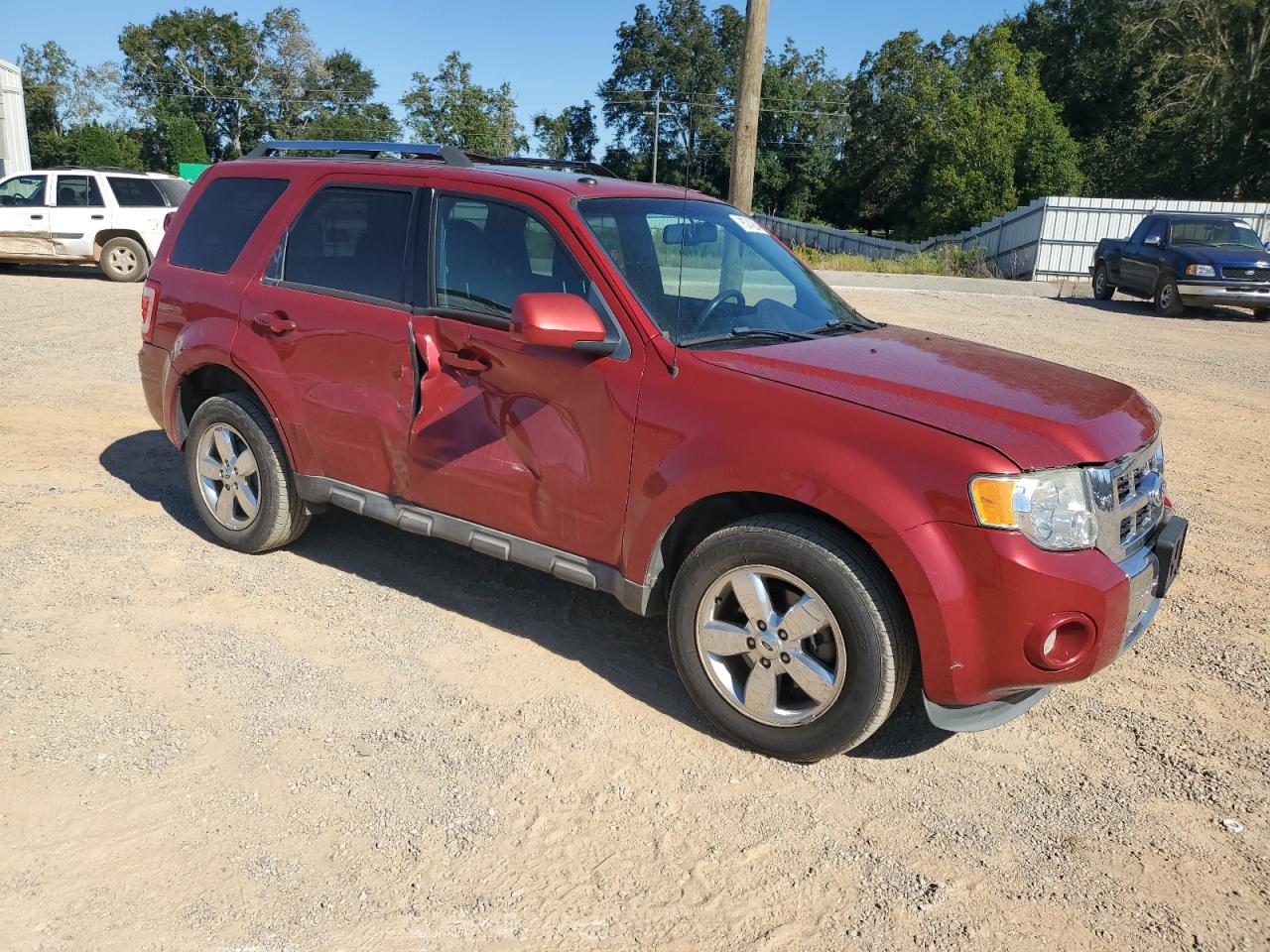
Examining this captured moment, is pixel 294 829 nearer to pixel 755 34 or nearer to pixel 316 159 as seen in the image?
pixel 316 159

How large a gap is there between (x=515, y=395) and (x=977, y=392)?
168cm

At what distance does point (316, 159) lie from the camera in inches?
200

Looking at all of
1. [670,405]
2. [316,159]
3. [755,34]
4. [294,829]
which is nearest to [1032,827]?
[670,405]

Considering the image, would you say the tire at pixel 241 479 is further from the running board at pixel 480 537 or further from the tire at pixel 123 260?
the tire at pixel 123 260

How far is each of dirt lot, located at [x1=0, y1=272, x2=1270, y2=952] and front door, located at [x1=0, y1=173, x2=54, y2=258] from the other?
45.0ft

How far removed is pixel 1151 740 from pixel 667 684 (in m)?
1.78

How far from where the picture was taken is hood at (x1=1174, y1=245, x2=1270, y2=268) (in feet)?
54.8

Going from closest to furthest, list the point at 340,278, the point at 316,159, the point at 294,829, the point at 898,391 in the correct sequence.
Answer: the point at 294,829, the point at 898,391, the point at 340,278, the point at 316,159

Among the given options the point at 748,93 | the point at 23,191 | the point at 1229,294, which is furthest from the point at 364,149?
the point at 1229,294

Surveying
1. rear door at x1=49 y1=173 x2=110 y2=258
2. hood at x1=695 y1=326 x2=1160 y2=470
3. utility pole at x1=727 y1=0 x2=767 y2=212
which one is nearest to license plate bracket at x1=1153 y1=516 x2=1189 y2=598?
hood at x1=695 y1=326 x2=1160 y2=470

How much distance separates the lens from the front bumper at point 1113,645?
128 inches

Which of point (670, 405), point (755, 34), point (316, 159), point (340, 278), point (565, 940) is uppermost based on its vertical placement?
point (755, 34)

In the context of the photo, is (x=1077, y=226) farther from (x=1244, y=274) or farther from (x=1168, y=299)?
(x=1244, y=274)

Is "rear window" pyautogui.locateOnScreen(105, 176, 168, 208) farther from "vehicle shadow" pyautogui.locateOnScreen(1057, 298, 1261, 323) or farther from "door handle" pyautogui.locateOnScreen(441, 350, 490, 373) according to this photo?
"vehicle shadow" pyautogui.locateOnScreen(1057, 298, 1261, 323)
